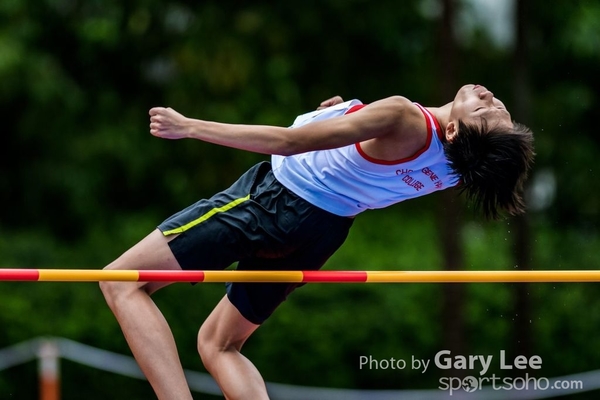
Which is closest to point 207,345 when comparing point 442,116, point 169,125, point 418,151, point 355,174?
point 355,174

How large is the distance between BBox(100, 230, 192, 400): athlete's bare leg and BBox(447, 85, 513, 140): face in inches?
46.6

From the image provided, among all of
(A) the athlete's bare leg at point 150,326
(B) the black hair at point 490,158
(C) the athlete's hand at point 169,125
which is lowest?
(A) the athlete's bare leg at point 150,326

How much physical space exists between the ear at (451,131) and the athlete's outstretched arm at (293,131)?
0.70 feet

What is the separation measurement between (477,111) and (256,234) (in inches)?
37.6

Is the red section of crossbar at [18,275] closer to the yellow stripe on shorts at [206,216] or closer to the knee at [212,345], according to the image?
the yellow stripe on shorts at [206,216]

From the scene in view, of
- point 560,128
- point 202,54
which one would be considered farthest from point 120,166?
point 560,128

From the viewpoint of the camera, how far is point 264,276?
424cm

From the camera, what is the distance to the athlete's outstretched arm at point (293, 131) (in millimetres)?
4031

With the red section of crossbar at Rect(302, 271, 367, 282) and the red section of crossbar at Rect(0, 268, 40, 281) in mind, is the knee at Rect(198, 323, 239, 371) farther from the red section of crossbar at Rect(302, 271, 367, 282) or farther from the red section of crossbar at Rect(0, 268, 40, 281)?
the red section of crossbar at Rect(0, 268, 40, 281)

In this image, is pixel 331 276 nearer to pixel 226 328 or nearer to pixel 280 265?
pixel 280 265

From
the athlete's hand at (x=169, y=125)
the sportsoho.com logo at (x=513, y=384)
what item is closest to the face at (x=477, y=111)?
the athlete's hand at (x=169, y=125)

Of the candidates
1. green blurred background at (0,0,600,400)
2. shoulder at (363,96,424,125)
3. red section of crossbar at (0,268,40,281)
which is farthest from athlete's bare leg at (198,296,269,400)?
green blurred background at (0,0,600,400)

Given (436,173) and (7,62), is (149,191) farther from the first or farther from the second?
(436,173)

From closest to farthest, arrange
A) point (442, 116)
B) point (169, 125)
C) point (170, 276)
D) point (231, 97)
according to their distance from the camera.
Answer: point (169, 125)
point (170, 276)
point (442, 116)
point (231, 97)
